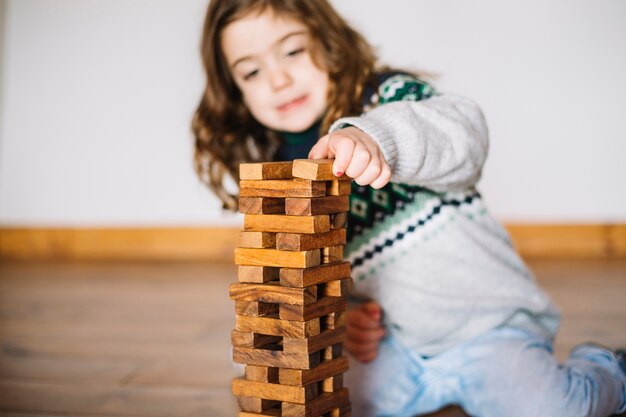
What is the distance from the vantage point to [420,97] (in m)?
1.13

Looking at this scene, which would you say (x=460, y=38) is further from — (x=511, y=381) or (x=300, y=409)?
(x=300, y=409)

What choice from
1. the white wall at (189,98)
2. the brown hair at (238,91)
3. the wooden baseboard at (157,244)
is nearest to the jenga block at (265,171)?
the brown hair at (238,91)

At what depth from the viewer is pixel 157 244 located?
3.10 m

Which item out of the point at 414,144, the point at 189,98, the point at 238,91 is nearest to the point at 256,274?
the point at 414,144

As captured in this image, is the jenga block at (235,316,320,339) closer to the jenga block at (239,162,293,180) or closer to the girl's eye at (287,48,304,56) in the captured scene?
the jenga block at (239,162,293,180)

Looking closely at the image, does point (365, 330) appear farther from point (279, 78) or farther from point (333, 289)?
point (279, 78)

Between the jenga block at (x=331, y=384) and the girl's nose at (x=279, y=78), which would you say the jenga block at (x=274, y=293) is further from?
the girl's nose at (x=279, y=78)

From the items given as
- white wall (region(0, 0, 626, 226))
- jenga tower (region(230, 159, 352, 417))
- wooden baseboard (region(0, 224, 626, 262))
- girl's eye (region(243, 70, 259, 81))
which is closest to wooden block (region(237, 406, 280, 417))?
jenga tower (region(230, 159, 352, 417))

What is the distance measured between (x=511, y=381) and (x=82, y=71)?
2400mm

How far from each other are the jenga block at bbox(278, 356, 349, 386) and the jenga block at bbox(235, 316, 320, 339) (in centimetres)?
4

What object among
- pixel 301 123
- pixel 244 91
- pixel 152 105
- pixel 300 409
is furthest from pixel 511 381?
pixel 152 105

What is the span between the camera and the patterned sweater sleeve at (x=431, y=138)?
2.92 feet

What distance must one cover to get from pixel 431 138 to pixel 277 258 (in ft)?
0.92

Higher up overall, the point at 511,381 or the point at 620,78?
the point at 620,78
